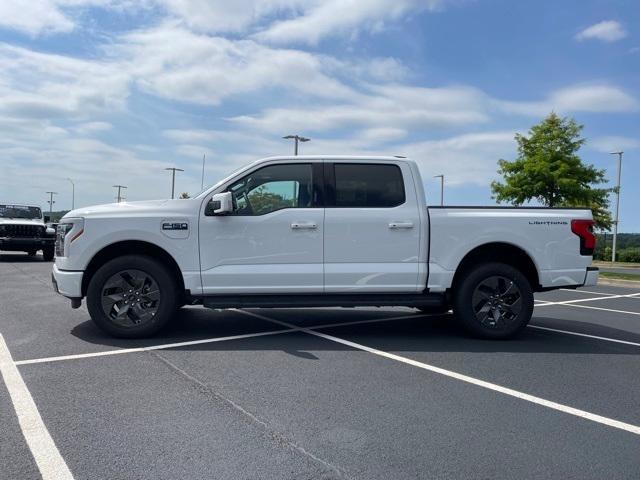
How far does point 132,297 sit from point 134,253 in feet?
1.66

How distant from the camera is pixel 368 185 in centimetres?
639

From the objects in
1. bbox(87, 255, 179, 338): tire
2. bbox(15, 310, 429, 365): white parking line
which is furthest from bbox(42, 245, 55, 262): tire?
bbox(15, 310, 429, 365): white parking line

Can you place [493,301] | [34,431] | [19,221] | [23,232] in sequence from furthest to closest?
[19,221] < [23,232] < [493,301] < [34,431]

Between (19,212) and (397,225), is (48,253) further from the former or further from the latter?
(397,225)

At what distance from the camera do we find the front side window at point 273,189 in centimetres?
622

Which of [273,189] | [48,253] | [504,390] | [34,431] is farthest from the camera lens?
[48,253]

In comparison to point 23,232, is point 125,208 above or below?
above

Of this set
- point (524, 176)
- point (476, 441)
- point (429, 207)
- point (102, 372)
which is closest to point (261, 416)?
point (476, 441)

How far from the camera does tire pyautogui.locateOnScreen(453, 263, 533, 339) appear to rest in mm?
6375

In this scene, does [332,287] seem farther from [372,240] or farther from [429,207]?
[429,207]

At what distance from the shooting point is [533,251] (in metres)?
6.42

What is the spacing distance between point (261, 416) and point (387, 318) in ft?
14.4

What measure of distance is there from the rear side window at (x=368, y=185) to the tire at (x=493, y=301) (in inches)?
49.9

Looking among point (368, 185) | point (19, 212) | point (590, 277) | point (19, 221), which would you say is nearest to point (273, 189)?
point (368, 185)
